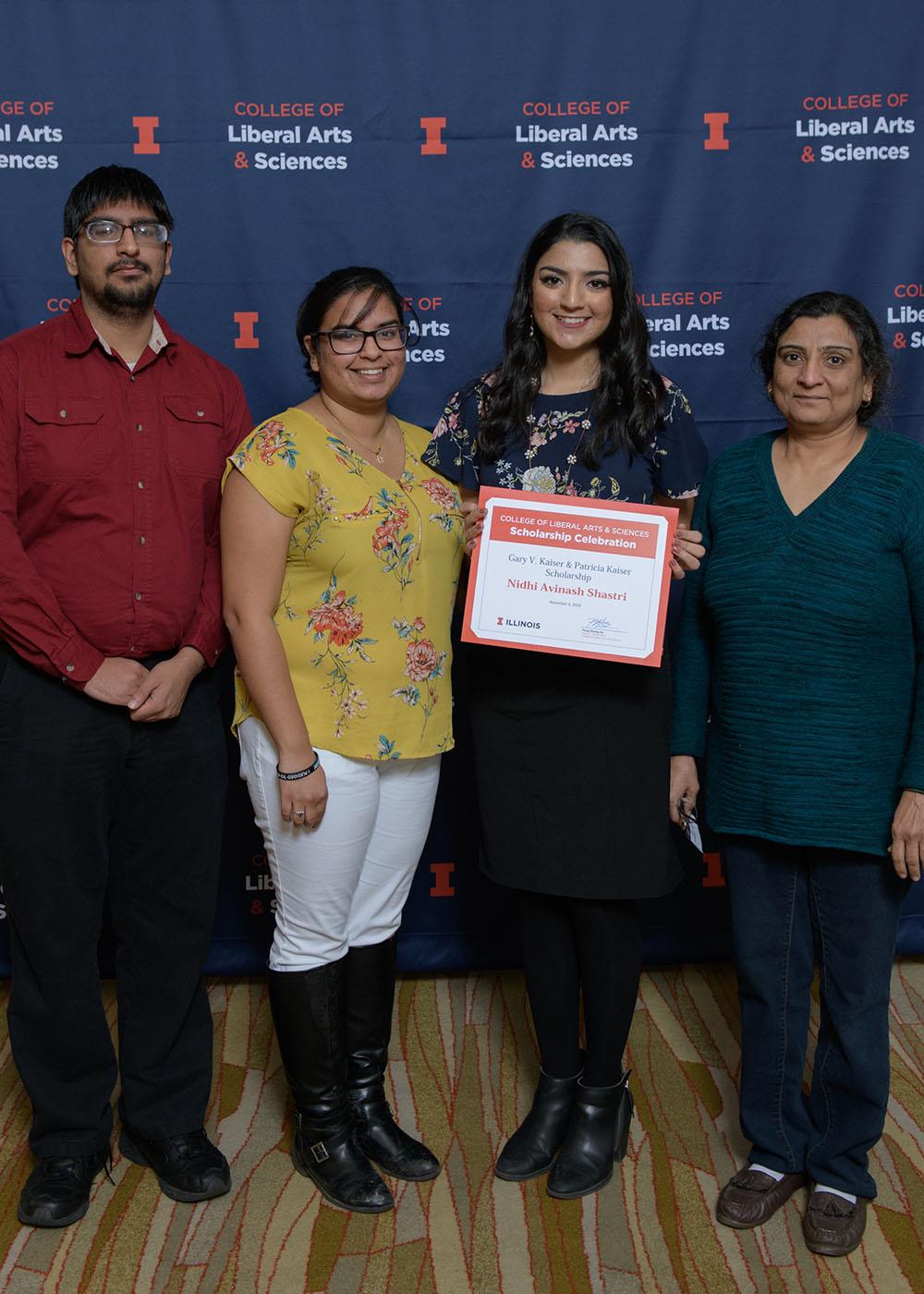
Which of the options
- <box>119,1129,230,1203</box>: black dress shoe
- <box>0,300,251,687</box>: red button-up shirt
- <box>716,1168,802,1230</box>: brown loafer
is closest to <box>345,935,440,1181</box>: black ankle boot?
<box>119,1129,230,1203</box>: black dress shoe

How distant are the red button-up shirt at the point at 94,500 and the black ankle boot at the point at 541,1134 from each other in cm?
100

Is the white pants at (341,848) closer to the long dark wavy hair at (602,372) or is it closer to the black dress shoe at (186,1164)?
the black dress shoe at (186,1164)

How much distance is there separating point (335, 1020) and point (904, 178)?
85.8 inches

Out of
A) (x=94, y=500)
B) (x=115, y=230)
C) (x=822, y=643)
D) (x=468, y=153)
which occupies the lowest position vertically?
(x=822, y=643)

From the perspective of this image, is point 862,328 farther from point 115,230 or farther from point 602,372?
point 115,230

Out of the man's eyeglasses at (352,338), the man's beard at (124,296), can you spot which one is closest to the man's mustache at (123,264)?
the man's beard at (124,296)

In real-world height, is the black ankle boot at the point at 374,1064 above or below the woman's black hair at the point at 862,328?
below

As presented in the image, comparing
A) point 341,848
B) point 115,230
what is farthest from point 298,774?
point 115,230

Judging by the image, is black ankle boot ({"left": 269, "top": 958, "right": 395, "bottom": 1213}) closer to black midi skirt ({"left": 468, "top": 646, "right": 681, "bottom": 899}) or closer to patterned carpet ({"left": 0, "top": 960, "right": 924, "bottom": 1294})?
patterned carpet ({"left": 0, "top": 960, "right": 924, "bottom": 1294})

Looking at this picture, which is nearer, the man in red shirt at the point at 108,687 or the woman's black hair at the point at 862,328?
the woman's black hair at the point at 862,328

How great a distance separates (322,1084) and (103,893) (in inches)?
19.9

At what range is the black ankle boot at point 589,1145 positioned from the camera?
1994mm

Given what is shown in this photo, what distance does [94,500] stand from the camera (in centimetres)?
185

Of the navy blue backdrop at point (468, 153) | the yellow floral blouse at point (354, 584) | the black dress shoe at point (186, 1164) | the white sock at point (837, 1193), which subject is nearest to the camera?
the yellow floral blouse at point (354, 584)
